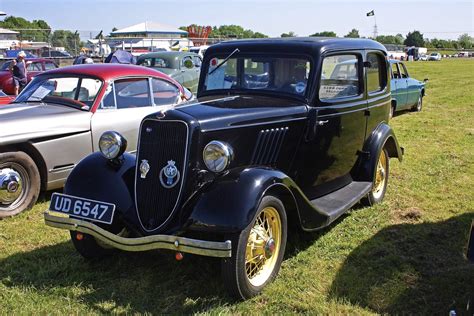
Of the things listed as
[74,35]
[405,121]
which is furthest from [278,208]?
[74,35]

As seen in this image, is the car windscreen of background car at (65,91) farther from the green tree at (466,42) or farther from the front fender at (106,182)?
the green tree at (466,42)

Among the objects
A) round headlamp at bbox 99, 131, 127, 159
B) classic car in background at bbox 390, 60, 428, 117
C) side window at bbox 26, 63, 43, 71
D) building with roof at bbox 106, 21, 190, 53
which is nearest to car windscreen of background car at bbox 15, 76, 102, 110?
round headlamp at bbox 99, 131, 127, 159

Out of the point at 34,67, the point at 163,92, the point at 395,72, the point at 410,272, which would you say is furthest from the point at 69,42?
the point at 410,272

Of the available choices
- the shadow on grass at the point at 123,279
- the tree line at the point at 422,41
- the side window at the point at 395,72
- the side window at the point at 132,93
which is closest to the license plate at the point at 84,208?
the shadow on grass at the point at 123,279

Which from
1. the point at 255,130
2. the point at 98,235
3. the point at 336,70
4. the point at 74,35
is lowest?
the point at 98,235

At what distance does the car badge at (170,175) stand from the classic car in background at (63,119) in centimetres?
245

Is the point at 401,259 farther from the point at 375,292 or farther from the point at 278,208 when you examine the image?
the point at 278,208

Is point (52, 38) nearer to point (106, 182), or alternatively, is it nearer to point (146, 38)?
point (146, 38)

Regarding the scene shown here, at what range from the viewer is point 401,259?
13.3ft

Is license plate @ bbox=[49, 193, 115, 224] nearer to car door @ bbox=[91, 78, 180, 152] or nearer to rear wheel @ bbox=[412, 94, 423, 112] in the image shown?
car door @ bbox=[91, 78, 180, 152]

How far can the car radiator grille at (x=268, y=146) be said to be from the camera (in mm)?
3875

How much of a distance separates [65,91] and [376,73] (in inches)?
152

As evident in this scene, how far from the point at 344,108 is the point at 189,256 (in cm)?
207

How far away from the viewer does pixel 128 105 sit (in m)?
6.30
